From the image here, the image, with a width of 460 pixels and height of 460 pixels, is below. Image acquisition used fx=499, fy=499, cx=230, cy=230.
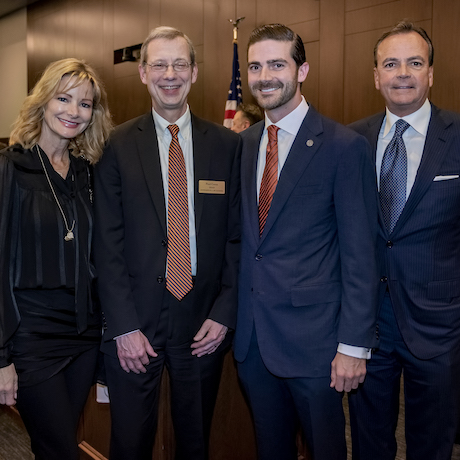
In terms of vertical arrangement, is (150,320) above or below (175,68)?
below

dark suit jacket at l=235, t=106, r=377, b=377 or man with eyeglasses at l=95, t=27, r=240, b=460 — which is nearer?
dark suit jacket at l=235, t=106, r=377, b=377

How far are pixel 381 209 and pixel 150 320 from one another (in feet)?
3.31

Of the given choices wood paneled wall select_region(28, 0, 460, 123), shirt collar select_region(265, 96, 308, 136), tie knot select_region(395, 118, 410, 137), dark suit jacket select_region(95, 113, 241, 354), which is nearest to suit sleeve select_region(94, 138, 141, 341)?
dark suit jacket select_region(95, 113, 241, 354)

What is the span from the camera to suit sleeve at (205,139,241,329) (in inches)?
76.9

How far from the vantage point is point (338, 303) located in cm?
183

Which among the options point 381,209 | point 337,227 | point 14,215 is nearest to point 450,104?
point 381,209

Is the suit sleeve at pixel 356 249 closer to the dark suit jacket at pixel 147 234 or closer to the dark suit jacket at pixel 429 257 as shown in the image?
the dark suit jacket at pixel 429 257

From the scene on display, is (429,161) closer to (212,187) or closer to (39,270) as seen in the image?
(212,187)

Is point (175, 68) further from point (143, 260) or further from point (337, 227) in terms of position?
point (337, 227)

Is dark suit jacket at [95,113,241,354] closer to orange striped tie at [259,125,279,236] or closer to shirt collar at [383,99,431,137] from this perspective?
orange striped tie at [259,125,279,236]

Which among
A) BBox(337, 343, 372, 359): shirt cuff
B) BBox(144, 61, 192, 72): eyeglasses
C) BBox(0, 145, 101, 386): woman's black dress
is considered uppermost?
BBox(144, 61, 192, 72): eyeglasses

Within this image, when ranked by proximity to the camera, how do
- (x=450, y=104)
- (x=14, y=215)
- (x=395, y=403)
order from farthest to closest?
1. (x=450, y=104)
2. (x=395, y=403)
3. (x=14, y=215)

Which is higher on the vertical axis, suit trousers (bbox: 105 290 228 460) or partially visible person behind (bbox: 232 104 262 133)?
partially visible person behind (bbox: 232 104 262 133)

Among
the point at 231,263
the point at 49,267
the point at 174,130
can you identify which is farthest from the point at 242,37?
the point at 49,267
